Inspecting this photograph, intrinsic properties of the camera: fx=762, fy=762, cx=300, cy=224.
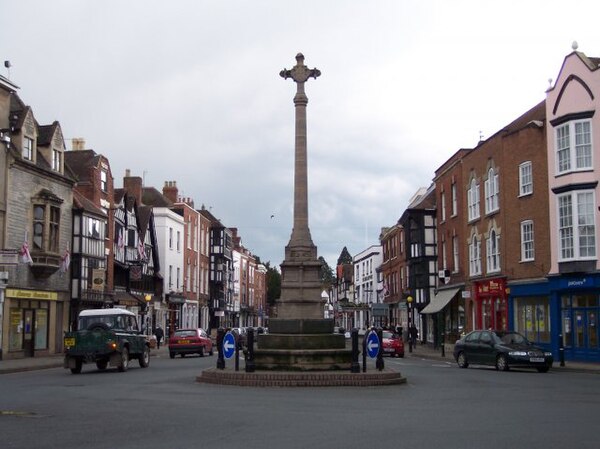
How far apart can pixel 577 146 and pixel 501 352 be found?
1063 cm

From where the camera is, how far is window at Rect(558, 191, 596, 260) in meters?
31.9

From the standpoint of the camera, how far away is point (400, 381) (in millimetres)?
19906

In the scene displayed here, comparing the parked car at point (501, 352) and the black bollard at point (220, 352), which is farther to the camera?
the parked car at point (501, 352)

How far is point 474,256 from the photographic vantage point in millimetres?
43938

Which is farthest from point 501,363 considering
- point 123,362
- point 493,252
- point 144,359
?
point 493,252

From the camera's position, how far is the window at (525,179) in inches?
1433

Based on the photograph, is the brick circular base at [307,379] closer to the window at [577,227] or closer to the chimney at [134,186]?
the window at [577,227]

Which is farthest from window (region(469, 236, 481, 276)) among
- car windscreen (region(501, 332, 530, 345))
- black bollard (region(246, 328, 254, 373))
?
black bollard (region(246, 328, 254, 373))

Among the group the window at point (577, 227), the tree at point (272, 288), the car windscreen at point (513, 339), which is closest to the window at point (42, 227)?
the car windscreen at point (513, 339)

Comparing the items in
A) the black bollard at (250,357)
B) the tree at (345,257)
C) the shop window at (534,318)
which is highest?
the tree at (345,257)

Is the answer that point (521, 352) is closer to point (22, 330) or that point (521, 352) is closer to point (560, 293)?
point (560, 293)

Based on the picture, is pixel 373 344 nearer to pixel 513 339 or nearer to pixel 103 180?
pixel 513 339

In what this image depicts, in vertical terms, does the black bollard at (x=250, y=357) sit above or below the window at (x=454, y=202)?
below

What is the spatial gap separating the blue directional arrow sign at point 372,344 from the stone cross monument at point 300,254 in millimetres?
1612
